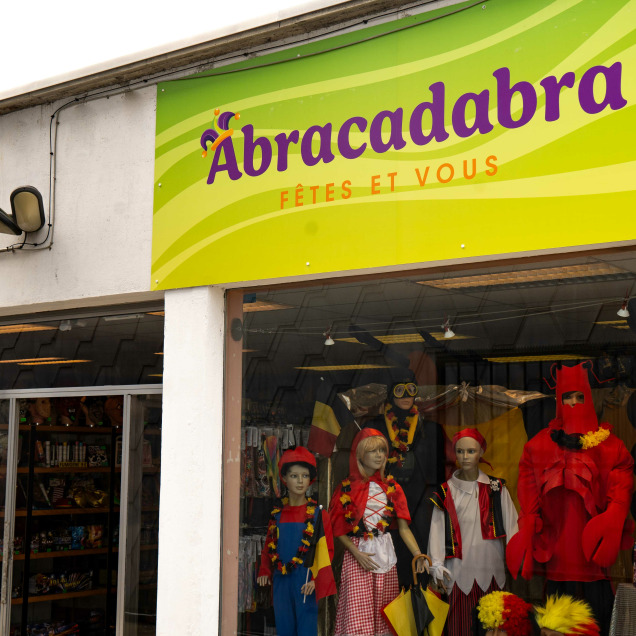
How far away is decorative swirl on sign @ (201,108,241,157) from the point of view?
407 cm

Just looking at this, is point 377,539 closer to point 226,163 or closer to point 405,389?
point 405,389

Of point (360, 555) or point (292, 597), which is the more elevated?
point (360, 555)

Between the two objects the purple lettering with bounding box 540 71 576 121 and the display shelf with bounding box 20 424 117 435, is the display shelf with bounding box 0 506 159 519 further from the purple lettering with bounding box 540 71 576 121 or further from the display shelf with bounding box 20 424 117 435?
the purple lettering with bounding box 540 71 576 121

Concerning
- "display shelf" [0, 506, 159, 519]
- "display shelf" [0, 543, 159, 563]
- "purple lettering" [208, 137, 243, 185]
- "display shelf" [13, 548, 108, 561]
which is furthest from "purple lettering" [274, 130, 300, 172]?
"display shelf" [13, 548, 108, 561]

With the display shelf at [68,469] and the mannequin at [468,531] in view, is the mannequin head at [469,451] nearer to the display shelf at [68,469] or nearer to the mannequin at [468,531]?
the mannequin at [468,531]

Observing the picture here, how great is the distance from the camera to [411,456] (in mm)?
3996

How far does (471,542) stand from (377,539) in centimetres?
45

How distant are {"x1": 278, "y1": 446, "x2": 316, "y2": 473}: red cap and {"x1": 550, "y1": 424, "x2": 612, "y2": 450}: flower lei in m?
1.16

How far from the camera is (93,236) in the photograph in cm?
446

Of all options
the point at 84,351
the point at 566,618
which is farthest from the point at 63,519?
the point at 566,618

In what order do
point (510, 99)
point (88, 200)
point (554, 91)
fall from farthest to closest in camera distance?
point (88, 200) → point (510, 99) → point (554, 91)

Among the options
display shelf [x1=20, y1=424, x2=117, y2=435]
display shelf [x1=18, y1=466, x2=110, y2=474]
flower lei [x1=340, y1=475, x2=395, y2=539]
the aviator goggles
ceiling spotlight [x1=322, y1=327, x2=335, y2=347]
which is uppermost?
ceiling spotlight [x1=322, y1=327, x2=335, y2=347]

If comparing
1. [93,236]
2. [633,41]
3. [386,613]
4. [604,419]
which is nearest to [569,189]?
[633,41]

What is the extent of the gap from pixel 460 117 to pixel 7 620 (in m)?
4.49
